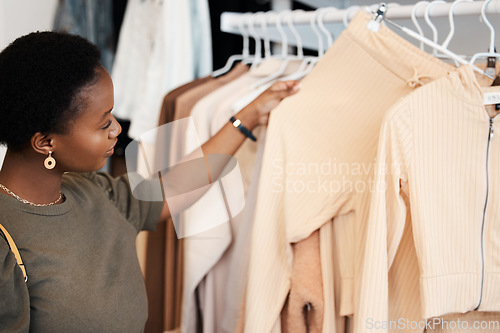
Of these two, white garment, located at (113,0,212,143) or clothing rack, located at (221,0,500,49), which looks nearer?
clothing rack, located at (221,0,500,49)

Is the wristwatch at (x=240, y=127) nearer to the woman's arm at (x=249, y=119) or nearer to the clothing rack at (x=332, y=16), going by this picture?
the woman's arm at (x=249, y=119)

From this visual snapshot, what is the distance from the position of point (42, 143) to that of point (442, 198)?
58 cm

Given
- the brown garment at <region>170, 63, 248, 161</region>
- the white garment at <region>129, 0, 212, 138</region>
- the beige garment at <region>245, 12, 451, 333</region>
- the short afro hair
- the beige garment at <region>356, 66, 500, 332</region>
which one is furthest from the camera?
the white garment at <region>129, 0, 212, 138</region>

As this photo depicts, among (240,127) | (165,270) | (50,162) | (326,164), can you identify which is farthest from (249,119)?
(165,270)

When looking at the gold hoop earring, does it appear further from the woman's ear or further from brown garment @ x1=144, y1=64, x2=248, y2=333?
brown garment @ x1=144, y1=64, x2=248, y2=333

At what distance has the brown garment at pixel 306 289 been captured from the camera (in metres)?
0.84

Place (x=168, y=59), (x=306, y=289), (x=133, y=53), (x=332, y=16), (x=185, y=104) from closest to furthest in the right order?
(x=306, y=289)
(x=332, y=16)
(x=185, y=104)
(x=168, y=59)
(x=133, y=53)

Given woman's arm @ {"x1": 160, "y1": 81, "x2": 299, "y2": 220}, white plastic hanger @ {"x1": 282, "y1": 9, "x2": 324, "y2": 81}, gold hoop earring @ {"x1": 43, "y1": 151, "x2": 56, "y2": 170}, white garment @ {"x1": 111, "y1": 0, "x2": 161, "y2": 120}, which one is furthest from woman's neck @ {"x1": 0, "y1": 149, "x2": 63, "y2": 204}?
white garment @ {"x1": 111, "y1": 0, "x2": 161, "y2": 120}

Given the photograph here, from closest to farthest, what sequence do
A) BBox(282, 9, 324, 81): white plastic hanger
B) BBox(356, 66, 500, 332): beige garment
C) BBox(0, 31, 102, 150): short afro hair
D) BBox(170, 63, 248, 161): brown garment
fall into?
BBox(0, 31, 102, 150): short afro hair, BBox(356, 66, 500, 332): beige garment, BBox(282, 9, 324, 81): white plastic hanger, BBox(170, 63, 248, 161): brown garment

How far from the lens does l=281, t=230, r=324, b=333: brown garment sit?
2.77 ft

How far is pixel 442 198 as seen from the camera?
741 mm

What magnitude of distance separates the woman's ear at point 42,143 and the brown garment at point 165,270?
457mm

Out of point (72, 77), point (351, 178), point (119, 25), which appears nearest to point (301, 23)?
point (351, 178)

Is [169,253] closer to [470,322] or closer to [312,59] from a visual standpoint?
[312,59]
